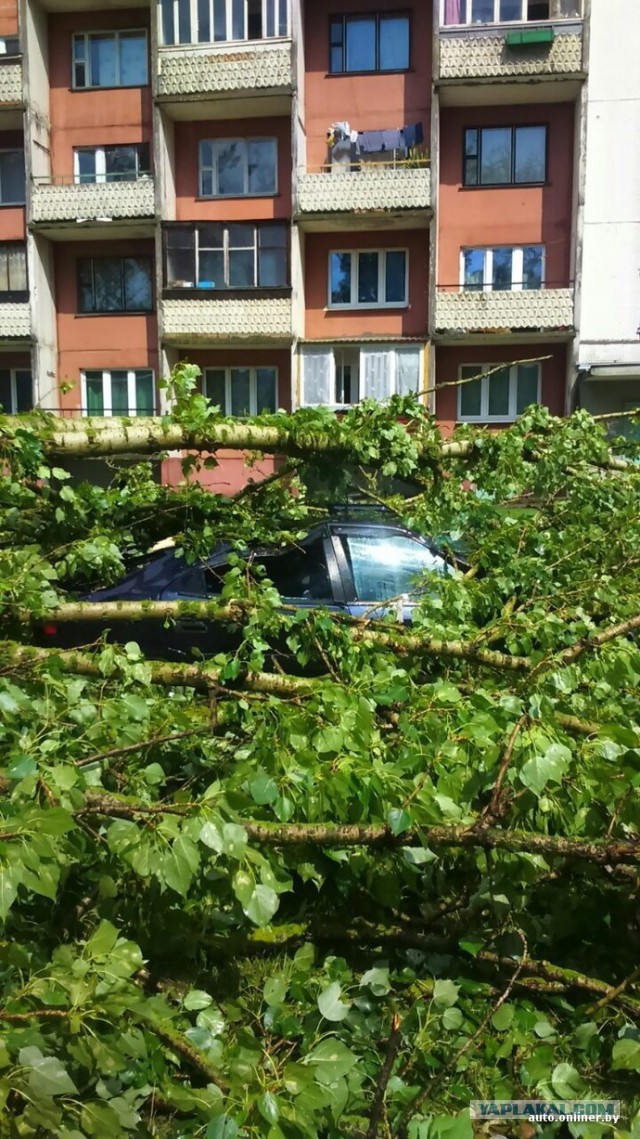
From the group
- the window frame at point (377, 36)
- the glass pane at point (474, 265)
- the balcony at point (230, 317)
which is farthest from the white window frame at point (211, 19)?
the glass pane at point (474, 265)

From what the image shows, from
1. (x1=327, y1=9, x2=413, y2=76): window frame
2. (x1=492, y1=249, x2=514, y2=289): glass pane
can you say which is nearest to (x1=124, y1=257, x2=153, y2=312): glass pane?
(x1=327, y1=9, x2=413, y2=76): window frame

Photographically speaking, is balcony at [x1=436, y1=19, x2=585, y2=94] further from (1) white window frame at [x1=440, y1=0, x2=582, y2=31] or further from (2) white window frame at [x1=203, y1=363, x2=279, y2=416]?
(2) white window frame at [x1=203, y1=363, x2=279, y2=416]

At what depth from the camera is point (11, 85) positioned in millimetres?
21000

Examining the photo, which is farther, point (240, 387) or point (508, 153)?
point (240, 387)

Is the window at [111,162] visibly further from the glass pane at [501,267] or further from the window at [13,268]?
the glass pane at [501,267]

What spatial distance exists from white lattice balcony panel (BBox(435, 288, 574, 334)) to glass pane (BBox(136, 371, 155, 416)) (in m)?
7.37

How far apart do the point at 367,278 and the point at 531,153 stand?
15.7 ft

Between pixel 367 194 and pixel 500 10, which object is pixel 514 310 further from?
pixel 500 10

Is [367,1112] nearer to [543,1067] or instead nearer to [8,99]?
[543,1067]

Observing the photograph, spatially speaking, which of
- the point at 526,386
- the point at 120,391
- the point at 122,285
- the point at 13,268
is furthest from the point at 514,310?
the point at 13,268

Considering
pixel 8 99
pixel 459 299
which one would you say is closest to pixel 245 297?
pixel 459 299

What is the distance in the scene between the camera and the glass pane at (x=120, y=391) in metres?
22.0

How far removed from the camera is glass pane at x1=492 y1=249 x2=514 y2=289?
20.6m

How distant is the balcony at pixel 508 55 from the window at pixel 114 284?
8.47m
